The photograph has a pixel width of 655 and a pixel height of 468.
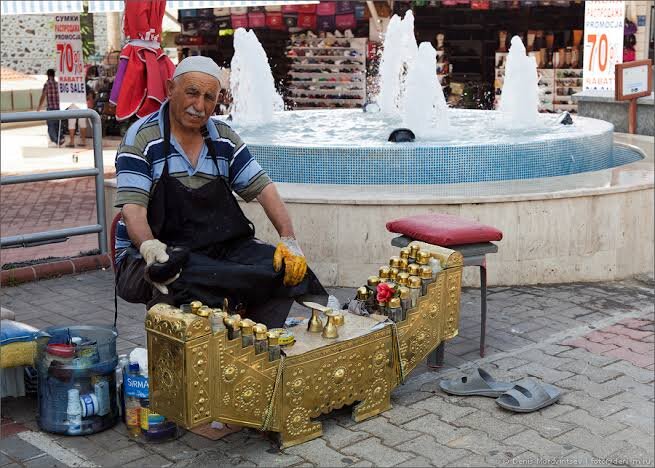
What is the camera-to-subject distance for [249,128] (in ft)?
32.1

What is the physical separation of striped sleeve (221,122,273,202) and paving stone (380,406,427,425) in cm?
111

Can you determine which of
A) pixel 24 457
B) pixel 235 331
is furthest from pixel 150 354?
pixel 24 457

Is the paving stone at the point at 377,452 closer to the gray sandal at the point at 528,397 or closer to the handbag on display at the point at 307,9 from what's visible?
the gray sandal at the point at 528,397

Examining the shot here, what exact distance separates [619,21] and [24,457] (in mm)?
10199

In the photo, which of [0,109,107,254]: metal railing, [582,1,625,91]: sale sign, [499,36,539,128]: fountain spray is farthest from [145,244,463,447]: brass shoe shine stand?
[582,1,625,91]: sale sign

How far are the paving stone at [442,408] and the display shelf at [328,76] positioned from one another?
38.2ft

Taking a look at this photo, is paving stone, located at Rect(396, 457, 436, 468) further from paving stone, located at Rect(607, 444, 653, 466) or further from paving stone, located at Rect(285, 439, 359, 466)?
paving stone, located at Rect(607, 444, 653, 466)

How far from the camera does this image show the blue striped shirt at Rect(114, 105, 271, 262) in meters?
3.93

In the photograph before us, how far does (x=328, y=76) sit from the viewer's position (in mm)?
15891

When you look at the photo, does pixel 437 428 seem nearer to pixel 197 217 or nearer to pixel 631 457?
pixel 631 457

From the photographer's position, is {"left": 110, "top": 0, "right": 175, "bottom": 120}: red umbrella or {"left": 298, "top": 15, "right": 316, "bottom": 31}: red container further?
{"left": 298, "top": 15, "right": 316, "bottom": 31}: red container

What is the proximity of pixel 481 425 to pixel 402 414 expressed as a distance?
35 centimetres

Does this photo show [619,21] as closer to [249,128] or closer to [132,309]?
[249,128]

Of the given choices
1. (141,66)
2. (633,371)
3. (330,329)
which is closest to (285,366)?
(330,329)
